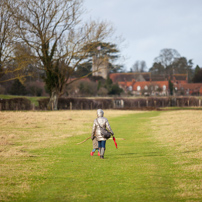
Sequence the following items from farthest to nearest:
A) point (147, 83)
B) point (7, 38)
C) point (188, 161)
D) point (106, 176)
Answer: point (147, 83), point (7, 38), point (188, 161), point (106, 176)

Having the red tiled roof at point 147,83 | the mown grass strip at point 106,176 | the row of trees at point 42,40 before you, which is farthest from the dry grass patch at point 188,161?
the red tiled roof at point 147,83

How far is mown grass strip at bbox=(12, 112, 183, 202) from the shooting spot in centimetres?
685

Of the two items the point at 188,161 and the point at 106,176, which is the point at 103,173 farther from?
the point at 188,161

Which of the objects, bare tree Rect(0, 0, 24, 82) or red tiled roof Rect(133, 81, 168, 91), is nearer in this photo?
bare tree Rect(0, 0, 24, 82)

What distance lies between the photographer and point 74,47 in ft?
161

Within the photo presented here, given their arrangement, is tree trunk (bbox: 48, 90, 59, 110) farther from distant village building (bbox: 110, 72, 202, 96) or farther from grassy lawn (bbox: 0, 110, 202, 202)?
distant village building (bbox: 110, 72, 202, 96)

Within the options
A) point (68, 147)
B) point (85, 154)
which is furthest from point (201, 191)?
point (68, 147)

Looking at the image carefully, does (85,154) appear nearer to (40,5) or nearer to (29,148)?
(29,148)

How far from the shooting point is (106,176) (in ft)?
28.5

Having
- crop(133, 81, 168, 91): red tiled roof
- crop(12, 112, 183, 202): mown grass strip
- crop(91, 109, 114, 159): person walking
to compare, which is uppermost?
crop(133, 81, 168, 91): red tiled roof

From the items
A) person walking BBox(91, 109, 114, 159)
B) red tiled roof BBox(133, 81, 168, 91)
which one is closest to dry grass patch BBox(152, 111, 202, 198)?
person walking BBox(91, 109, 114, 159)

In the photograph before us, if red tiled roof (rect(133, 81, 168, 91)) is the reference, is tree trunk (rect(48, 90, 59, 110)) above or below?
below

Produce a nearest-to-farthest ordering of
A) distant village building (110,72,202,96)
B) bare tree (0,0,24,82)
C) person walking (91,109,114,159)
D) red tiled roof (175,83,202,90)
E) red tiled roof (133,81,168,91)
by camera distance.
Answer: person walking (91,109,114,159) < bare tree (0,0,24,82) < red tiled roof (175,83,202,90) < distant village building (110,72,202,96) < red tiled roof (133,81,168,91)

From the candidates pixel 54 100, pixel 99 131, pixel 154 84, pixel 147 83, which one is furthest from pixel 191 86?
pixel 99 131
